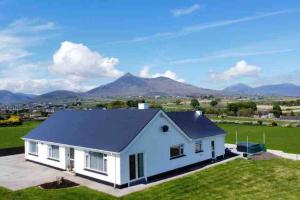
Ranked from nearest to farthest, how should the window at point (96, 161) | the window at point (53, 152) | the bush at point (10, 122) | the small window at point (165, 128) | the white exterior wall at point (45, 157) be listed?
1. the window at point (96, 161)
2. the small window at point (165, 128)
3. the white exterior wall at point (45, 157)
4. the window at point (53, 152)
5. the bush at point (10, 122)

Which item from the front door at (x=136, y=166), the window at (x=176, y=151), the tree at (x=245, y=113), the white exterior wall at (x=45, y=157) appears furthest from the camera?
the tree at (x=245, y=113)

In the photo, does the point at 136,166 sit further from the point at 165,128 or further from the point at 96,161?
the point at 165,128

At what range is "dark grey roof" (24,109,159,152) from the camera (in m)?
22.5

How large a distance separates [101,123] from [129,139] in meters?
4.75

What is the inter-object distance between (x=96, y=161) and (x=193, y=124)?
11.1 m

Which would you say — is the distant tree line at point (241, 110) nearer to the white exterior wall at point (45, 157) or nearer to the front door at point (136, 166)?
the white exterior wall at point (45, 157)

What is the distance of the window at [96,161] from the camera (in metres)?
22.2

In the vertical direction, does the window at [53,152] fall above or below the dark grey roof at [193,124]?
below

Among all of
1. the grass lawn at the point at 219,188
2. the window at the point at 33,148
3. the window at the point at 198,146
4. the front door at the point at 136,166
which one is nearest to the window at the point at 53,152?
the window at the point at 33,148

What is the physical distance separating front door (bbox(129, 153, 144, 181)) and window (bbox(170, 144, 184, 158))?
3.53m

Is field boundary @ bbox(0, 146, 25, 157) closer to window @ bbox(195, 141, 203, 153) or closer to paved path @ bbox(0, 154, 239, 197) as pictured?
paved path @ bbox(0, 154, 239, 197)

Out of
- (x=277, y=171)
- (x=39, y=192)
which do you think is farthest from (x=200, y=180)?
(x=39, y=192)

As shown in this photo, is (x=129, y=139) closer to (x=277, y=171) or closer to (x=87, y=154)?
(x=87, y=154)

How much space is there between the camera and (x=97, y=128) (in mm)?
25328
